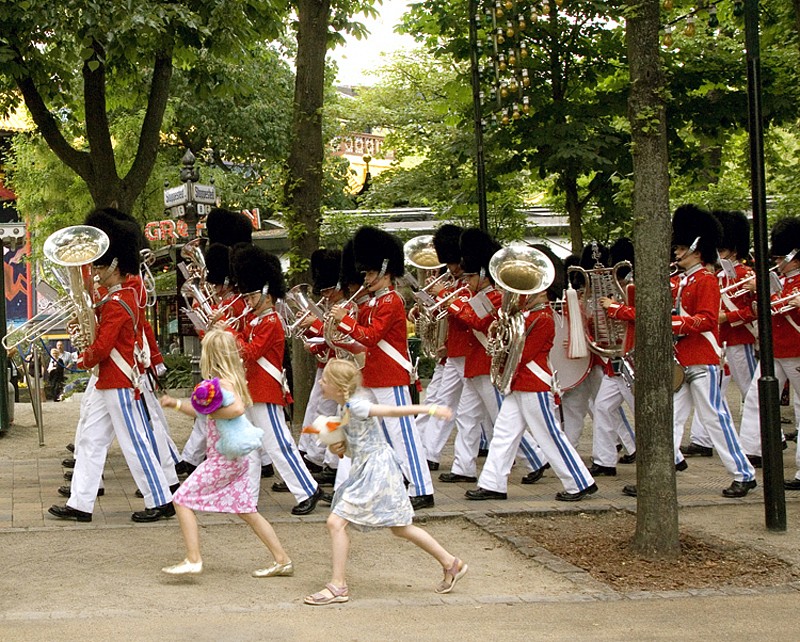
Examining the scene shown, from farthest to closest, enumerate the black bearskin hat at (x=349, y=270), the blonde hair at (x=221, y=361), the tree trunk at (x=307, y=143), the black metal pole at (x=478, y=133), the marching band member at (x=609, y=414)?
the tree trunk at (x=307, y=143) → the black metal pole at (x=478, y=133) → the marching band member at (x=609, y=414) → the black bearskin hat at (x=349, y=270) → the blonde hair at (x=221, y=361)

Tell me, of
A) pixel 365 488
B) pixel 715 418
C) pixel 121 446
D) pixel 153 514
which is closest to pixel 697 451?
pixel 715 418

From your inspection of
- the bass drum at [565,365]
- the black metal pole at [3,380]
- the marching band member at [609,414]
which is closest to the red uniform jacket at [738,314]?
the marching band member at [609,414]

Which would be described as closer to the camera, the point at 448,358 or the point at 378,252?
the point at 378,252

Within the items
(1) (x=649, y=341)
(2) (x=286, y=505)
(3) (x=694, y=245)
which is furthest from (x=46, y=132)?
(1) (x=649, y=341)

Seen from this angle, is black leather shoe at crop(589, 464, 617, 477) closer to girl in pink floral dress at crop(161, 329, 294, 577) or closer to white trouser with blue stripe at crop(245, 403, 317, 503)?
white trouser with blue stripe at crop(245, 403, 317, 503)

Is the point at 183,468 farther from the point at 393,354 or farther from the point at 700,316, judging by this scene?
the point at 700,316

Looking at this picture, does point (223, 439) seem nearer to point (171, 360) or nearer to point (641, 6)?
point (641, 6)

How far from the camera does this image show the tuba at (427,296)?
9469 mm

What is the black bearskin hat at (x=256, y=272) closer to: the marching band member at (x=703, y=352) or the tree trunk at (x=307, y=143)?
the marching band member at (x=703, y=352)

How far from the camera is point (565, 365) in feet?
33.2

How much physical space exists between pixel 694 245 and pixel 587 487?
1878mm

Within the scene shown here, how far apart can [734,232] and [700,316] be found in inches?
119

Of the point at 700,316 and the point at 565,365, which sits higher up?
the point at 700,316

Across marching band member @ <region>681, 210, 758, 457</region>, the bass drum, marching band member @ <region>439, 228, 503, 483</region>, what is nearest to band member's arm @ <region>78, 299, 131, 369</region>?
marching band member @ <region>439, 228, 503, 483</region>
